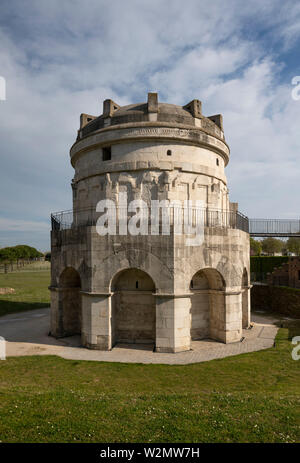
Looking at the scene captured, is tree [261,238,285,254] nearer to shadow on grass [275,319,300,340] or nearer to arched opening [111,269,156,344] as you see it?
shadow on grass [275,319,300,340]

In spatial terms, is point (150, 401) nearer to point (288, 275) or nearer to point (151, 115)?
point (151, 115)

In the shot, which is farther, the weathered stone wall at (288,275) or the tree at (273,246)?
the tree at (273,246)

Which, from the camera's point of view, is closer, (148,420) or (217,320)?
(148,420)

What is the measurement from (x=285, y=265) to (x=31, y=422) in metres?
26.8

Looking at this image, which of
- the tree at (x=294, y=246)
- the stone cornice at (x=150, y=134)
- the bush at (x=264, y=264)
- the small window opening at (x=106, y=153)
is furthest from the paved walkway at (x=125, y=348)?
the tree at (x=294, y=246)

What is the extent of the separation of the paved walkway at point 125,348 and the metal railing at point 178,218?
6580mm

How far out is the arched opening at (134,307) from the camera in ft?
55.0

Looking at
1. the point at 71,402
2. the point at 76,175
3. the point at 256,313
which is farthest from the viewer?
the point at 256,313

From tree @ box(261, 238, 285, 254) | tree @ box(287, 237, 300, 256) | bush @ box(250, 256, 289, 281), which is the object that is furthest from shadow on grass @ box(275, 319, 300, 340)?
tree @ box(261, 238, 285, 254)

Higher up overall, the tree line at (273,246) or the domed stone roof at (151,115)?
the domed stone roof at (151,115)

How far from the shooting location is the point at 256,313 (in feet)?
82.3

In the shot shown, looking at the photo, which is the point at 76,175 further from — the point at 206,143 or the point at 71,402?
the point at 71,402

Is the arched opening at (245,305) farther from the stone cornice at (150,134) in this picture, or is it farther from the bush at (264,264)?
the bush at (264,264)
